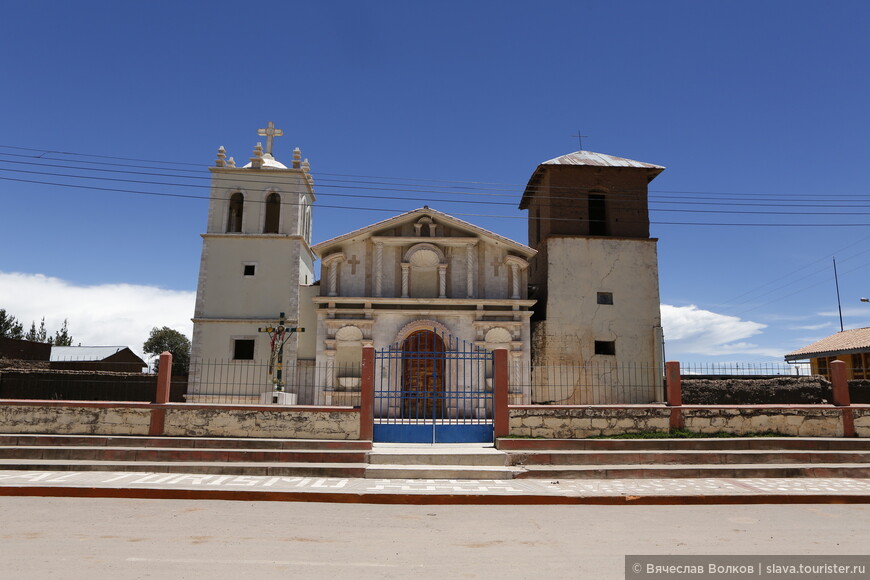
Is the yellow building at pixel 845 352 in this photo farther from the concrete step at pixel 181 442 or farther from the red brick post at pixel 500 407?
the concrete step at pixel 181 442

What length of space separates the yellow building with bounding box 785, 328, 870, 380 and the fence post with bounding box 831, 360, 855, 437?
11089 millimetres

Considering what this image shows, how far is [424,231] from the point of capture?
21.2m

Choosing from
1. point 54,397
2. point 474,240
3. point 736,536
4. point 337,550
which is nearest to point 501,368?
point 736,536

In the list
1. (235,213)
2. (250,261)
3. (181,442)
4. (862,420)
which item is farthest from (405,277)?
(862,420)

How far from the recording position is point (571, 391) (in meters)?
20.9

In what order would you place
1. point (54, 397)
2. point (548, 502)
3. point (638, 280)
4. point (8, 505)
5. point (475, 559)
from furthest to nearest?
point (638, 280) < point (54, 397) < point (548, 502) < point (8, 505) < point (475, 559)

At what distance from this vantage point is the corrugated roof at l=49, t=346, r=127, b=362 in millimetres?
39250

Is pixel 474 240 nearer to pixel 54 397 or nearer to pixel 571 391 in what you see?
pixel 571 391

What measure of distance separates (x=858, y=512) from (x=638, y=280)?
14.0m

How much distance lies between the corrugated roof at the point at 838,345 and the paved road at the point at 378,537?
19.1 m

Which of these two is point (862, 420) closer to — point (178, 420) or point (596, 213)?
point (596, 213)

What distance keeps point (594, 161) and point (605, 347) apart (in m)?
7.15

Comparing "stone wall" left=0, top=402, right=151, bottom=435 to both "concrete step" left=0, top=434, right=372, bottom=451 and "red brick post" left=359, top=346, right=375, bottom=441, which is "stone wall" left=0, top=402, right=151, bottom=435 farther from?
"red brick post" left=359, top=346, right=375, bottom=441

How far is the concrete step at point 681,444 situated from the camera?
12391mm
